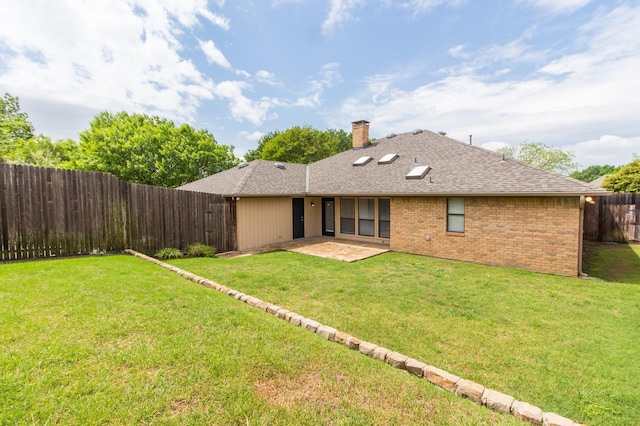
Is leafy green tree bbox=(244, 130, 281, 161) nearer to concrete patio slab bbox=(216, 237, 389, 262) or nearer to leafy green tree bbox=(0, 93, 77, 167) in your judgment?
leafy green tree bbox=(0, 93, 77, 167)

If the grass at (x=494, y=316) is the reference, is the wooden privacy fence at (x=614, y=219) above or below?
above

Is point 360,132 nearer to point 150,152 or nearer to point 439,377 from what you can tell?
point 439,377

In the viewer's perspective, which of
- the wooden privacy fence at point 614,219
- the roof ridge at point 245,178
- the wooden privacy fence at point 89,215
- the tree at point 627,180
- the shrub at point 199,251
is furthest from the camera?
the tree at point 627,180

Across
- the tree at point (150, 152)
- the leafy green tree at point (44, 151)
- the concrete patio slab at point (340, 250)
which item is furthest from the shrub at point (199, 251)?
the leafy green tree at point (44, 151)

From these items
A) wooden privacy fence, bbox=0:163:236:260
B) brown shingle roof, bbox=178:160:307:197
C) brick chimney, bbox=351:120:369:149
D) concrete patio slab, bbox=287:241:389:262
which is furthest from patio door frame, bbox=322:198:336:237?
wooden privacy fence, bbox=0:163:236:260

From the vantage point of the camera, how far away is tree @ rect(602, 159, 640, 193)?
58.4 ft

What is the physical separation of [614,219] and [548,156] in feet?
77.1

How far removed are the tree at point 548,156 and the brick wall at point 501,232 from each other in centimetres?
2888

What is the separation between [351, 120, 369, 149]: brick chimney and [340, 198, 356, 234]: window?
15.7 feet

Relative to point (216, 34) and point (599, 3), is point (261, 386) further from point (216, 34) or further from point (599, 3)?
point (216, 34)

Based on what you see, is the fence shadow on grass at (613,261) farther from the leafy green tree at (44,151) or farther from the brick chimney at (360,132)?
the leafy green tree at (44,151)

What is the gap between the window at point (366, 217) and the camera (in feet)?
41.1

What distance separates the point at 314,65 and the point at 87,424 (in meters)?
18.0

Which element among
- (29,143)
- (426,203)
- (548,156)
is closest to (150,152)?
(29,143)
